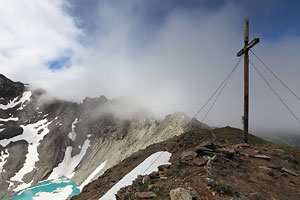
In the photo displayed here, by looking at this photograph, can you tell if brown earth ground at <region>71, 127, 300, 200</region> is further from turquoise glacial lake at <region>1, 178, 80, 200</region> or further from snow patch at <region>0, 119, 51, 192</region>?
snow patch at <region>0, 119, 51, 192</region>

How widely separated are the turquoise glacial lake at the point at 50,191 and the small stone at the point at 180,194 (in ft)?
341

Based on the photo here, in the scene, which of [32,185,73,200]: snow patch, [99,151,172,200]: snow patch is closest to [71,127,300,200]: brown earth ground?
[99,151,172,200]: snow patch

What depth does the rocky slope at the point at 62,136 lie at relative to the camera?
4119 inches

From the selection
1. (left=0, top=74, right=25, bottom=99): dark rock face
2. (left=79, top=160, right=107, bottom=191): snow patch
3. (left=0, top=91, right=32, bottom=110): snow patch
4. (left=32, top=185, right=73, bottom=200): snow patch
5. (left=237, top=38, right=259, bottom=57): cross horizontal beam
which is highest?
(left=0, top=74, right=25, bottom=99): dark rock face

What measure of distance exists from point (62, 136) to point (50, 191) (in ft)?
175

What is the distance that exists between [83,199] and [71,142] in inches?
5984

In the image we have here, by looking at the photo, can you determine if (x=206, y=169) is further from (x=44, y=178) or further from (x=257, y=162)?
(x=44, y=178)

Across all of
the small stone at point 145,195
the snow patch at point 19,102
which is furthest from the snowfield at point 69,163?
the small stone at point 145,195

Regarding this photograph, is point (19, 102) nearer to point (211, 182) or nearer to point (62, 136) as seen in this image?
point (62, 136)

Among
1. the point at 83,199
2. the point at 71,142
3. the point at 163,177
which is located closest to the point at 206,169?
the point at 163,177

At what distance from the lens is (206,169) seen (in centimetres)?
745

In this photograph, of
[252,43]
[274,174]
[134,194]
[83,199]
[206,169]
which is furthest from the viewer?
[252,43]

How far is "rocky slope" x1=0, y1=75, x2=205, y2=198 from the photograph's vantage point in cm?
10462

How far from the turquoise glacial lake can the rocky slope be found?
205 inches
